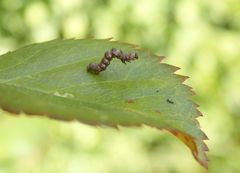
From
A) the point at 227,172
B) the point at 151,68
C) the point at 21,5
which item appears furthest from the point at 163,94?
the point at 21,5

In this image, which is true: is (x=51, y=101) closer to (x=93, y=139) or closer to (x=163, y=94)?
(x=163, y=94)

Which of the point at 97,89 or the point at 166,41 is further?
the point at 166,41

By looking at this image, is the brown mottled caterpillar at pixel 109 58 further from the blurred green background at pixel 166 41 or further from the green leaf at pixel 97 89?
the blurred green background at pixel 166 41

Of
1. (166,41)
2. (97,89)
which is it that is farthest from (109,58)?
(166,41)

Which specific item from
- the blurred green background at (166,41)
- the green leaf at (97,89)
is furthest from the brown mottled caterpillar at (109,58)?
the blurred green background at (166,41)

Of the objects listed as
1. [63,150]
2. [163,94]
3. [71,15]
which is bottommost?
[63,150]

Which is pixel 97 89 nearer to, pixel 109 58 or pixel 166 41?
pixel 109 58

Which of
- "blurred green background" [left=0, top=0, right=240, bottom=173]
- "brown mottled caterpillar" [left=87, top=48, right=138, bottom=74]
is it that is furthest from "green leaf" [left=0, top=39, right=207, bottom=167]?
"blurred green background" [left=0, top=0, right=240, bottom=173]
